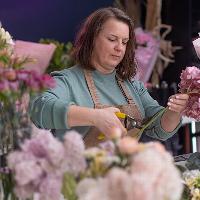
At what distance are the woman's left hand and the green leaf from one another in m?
0.56

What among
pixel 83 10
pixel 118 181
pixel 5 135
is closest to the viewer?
pixel 118 181

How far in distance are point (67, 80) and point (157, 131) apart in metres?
0.31

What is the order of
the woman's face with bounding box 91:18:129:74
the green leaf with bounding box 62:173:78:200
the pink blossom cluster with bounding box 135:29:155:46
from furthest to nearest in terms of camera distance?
the pink blossom cluster with bounding box 135:29:155:46, the woman's face with bounding box 91:18:129:74, the green leaf with bounding box 62:173:78:200

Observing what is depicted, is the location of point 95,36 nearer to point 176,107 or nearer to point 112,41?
point 112,41

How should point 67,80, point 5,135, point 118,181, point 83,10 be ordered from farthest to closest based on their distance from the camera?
point 83,10
point 67,80
point 5,135
point 118,181

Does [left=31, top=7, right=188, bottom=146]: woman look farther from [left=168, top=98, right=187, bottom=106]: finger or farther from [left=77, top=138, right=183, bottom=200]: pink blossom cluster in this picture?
[left=77, top=138, right=183, bottom=200]: pink blossom cluster

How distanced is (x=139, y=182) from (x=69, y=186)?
19cm

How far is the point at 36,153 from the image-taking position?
825mm

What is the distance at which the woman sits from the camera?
139cm

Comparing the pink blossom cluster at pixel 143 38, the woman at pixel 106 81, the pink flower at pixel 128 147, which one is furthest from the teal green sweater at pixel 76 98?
the pink blossom cluster at pixel 143 38

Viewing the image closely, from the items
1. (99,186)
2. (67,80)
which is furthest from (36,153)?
(67,80)

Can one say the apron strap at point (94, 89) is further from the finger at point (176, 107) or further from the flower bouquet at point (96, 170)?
the flower bouquet at point (96, 170)

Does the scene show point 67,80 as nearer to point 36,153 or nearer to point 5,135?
point 5,135

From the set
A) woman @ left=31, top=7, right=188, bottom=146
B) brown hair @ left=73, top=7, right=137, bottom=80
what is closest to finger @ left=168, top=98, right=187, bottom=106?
woman @ left=31, top=7, right=188, bottom=146
